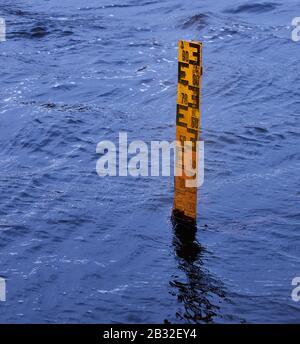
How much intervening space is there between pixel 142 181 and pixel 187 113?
91.3 inches


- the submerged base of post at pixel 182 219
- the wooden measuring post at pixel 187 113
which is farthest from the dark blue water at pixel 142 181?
the wooden measuring post at pixel 187 113

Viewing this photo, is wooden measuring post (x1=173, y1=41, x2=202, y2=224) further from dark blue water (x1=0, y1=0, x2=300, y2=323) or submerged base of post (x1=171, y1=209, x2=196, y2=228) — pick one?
dark blue water (x1=0, y1=0, x2=300, y2=323)

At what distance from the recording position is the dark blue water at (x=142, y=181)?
27.3 feet

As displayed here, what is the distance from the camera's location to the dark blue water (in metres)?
8.34

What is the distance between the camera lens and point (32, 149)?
12.3m

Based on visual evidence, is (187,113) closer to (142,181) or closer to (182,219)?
(182,219)

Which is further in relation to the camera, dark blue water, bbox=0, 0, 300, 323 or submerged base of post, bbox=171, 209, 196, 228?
submerged base of post, bbox=171, 209, 196, 228

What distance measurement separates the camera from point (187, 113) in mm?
8930

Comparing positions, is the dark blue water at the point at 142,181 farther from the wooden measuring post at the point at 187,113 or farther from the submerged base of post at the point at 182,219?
the wooden measuring post at the point at 187,113

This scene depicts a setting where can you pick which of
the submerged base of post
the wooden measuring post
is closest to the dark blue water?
the submerged base of post

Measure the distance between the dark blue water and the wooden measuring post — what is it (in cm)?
48

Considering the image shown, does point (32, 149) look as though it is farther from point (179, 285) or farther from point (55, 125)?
point (179, 285)

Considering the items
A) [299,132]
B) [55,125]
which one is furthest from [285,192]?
[55,125]

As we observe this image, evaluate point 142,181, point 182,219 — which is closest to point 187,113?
point 182,219
